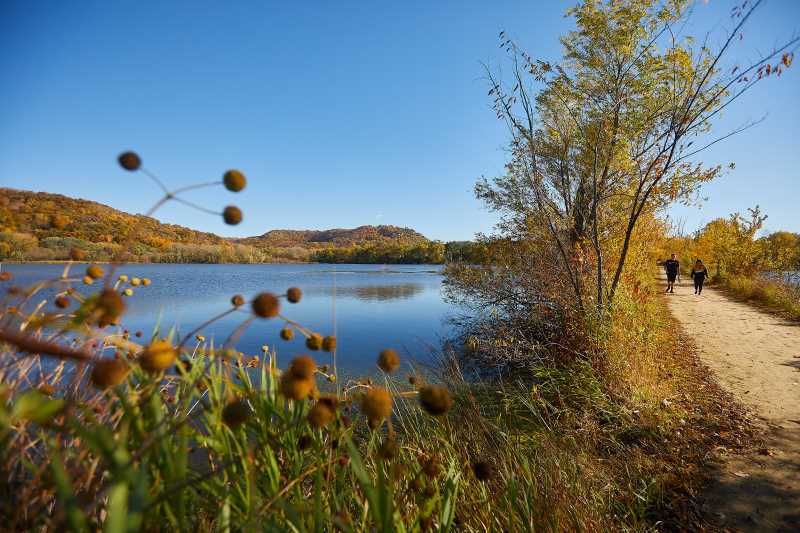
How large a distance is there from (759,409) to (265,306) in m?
6.47

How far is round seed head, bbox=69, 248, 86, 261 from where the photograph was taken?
121 centimetres

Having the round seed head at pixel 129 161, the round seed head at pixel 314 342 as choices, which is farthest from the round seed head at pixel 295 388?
the round seed head at pixel 129 161

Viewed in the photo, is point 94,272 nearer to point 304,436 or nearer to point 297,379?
point 297,379

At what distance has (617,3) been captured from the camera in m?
5.94

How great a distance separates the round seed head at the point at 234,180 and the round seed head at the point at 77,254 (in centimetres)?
72

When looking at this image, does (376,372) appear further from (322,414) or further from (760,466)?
(322,414)

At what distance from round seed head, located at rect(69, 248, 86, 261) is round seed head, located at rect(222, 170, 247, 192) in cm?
72

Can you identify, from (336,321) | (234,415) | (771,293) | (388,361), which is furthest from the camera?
(336,321)

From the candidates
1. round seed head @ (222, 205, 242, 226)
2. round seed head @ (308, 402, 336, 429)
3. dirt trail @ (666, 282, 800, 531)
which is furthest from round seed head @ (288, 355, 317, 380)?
dirt trail @ (666, 282, 800, 531)

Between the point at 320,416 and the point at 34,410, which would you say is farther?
the point at 320,416

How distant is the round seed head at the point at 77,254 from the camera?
1.21 metres

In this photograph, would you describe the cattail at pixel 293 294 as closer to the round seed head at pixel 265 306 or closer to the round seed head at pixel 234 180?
the round seed head at pixel 265 306

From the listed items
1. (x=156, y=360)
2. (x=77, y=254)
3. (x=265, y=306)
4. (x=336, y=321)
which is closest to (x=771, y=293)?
(x=336, y=321)

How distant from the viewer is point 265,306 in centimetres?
81
